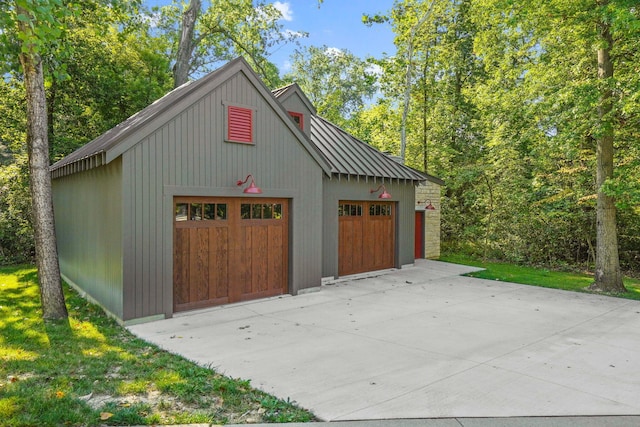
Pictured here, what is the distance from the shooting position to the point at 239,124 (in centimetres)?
817

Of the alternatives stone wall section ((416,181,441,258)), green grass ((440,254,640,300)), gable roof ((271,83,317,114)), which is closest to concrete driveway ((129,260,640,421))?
green grass ((440,254,640,300))

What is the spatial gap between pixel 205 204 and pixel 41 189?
262cm

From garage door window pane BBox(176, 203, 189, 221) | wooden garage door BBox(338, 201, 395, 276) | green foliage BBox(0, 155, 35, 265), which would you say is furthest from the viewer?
green foliage BBox(0, 155, 35, 265)

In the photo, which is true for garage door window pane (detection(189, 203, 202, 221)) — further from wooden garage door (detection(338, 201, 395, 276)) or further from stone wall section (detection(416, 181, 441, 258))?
stone wall section (detection(416, 181, 441, 258))

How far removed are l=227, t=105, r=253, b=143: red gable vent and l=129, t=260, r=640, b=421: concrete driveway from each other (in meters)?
3.31

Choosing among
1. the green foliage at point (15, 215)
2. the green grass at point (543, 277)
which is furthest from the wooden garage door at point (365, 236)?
the green foliage at point (15, 215)

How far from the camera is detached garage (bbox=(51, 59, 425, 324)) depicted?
6.88 meters

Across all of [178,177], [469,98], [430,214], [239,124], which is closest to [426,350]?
[178,177]

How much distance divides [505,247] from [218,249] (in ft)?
40.9

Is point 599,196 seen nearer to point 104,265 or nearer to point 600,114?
point 600,114

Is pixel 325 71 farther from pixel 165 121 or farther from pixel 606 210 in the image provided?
pixel 165 121

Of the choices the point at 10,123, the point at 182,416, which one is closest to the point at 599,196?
the point at 182,416

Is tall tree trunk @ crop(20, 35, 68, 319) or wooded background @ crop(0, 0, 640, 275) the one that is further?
wooded background @ crop(0, 0, 640, 275)

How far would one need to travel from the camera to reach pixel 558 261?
591 inches
